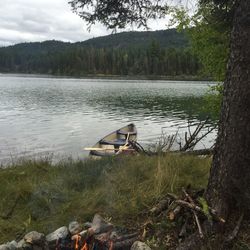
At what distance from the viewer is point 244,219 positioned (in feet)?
16.9

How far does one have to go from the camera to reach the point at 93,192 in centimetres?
688

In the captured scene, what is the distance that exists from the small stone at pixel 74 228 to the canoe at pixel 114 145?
7743mm

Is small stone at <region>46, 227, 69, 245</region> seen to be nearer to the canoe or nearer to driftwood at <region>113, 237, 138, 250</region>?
driftwood at <region>113, 237, 138, 250</region>

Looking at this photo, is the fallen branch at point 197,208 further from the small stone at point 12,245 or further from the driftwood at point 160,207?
the small stone at point 12,245

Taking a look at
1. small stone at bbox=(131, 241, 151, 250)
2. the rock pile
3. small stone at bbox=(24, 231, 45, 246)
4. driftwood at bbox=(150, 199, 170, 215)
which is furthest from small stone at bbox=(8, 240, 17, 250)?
driftwood at bbox=(150, 199, 170, 215)

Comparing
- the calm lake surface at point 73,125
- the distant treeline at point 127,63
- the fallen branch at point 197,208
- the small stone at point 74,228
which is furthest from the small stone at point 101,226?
the distant treeline at point 127,63

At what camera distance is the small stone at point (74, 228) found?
217 inches

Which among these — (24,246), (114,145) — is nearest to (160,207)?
(24,246)

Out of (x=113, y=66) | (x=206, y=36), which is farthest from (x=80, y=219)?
(x=113, y=66)

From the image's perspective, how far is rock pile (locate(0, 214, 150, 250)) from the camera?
16.9 feet

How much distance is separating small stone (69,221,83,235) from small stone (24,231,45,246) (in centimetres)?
40

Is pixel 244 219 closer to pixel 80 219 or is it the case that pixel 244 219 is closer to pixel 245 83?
pixel 245 83

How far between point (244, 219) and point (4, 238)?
11.4 ft

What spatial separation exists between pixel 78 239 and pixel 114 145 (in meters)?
13.8
